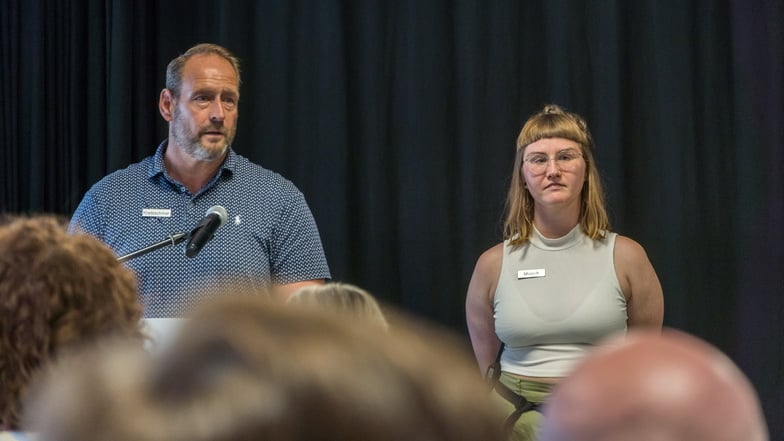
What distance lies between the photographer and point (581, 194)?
119 inches

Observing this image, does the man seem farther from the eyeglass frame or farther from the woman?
the eyeglass frame

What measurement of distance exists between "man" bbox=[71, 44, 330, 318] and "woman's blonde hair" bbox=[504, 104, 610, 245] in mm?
621

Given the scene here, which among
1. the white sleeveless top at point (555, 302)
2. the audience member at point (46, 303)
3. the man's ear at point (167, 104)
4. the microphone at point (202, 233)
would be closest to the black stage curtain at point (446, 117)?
the white sleeveless top at point (555, 302)

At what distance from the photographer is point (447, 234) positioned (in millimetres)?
3717

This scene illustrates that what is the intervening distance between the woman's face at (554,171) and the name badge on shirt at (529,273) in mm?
204

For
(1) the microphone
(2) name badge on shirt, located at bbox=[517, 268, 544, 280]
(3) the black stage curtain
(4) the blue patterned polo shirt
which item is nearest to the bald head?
(1) the microphone

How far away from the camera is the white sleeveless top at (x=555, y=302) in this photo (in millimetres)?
2783

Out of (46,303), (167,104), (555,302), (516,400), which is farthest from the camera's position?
(167,104)

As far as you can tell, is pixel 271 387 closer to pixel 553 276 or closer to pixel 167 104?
pixel 553 276

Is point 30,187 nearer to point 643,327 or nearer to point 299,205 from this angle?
point 299,205

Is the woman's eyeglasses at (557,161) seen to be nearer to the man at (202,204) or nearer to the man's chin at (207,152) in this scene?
the man at (202,204)

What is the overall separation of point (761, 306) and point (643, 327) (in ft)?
2.75

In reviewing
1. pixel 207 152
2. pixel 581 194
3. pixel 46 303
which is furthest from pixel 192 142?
pixel 46 303

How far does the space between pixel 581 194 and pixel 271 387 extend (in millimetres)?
2704
